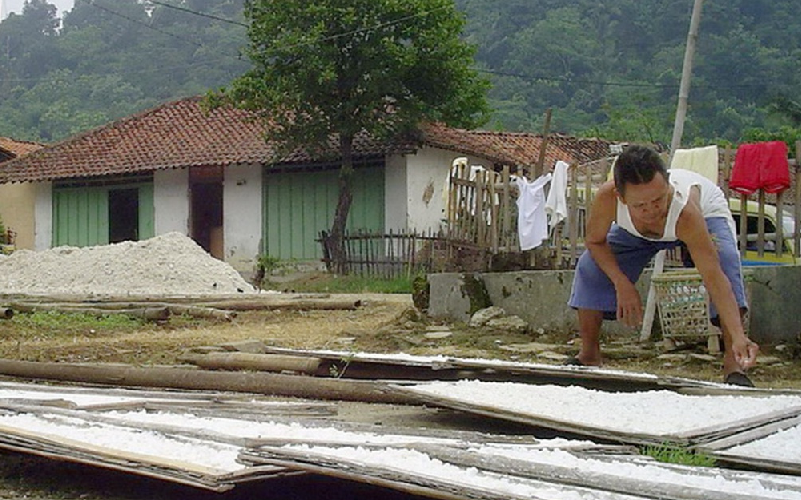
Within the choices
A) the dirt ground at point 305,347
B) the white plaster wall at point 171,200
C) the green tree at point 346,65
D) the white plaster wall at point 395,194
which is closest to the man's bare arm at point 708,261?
the dirt ground at point 305,347

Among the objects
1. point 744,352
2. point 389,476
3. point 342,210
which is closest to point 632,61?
point 342,210

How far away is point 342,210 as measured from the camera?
76.4ft

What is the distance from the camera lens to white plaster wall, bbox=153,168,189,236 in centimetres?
2611

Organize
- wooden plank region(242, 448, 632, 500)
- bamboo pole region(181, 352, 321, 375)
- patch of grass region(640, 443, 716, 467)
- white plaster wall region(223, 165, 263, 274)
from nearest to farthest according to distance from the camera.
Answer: wooden plank region(242, 448, 632, 500) → patch of grass region(640, 443, 716, 467) → bamboo pole region(181, 352, 321, 375) → white plaster wall region(223, 165, 263, 274)

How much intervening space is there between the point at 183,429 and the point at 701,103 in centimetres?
3400

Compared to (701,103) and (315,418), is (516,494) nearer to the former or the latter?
(315,418)

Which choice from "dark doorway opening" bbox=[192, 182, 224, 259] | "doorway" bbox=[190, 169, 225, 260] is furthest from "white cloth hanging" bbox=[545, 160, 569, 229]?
"dark doorway opening" bbox=[192, 182, 224, 259]

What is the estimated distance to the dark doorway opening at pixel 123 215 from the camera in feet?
89.3

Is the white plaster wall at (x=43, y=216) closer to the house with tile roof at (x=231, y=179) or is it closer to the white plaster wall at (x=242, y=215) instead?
the house with tile roof at (x=231, y=179)

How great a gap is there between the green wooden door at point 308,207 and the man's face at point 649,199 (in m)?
18.3

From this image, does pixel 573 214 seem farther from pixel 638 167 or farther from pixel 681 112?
pixel 638 167

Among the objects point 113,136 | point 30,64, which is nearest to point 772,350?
point 113,136

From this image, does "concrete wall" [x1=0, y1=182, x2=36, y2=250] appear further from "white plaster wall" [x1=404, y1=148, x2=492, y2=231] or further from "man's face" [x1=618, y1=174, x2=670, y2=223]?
"man's face" [x1=618, y1=174, x2=670, y2=223]

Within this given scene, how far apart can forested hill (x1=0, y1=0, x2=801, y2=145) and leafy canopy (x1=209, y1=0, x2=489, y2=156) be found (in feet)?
25.7
